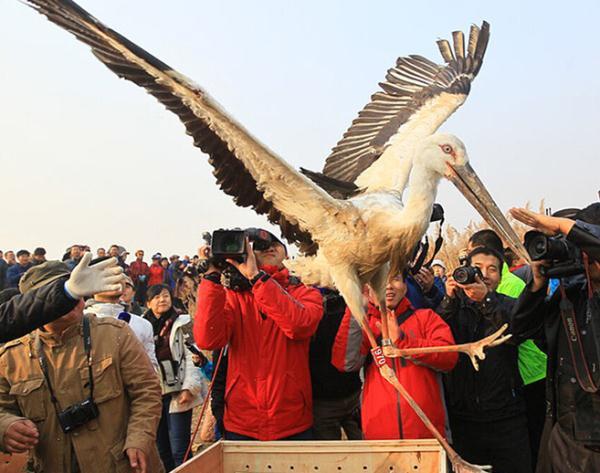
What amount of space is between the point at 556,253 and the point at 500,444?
5.20 feet

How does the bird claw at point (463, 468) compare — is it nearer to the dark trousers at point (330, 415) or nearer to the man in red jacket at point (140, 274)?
the dark trousers at point (330, 415)

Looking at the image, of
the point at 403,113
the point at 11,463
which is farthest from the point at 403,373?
the point at 403,113

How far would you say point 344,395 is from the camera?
4195mm

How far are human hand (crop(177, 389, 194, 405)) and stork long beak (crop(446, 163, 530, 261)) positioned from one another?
2.88 meters

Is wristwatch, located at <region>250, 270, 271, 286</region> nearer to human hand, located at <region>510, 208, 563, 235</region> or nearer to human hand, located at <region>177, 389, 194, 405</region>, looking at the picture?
human hand, located at <region>510, 208, 563, 235</region>

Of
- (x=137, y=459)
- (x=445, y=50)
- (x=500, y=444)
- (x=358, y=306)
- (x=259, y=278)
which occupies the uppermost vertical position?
(x=445, y=50)

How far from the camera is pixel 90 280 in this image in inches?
95.1

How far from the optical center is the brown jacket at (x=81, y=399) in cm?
283

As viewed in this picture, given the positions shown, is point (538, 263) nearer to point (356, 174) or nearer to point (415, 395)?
point (415, 395)

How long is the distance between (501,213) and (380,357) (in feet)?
3.35

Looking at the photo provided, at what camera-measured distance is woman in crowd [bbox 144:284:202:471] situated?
5059 millimetres

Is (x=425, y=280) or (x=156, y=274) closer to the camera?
(x=425, y=280)

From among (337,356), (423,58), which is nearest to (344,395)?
(337,356)

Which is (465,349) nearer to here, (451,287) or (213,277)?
(451,287)
